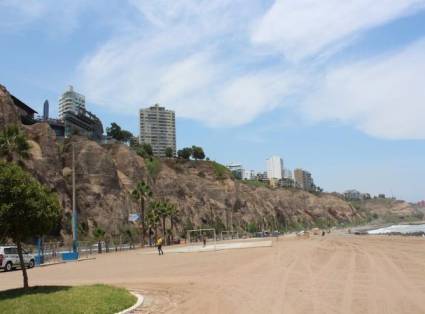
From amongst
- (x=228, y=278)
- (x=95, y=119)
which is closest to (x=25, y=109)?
(x=95, y=119)

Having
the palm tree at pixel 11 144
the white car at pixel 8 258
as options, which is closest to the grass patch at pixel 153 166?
the palm tree at pixel 11 144

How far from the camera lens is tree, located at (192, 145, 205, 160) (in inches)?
6511

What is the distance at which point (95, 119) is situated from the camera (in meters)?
143

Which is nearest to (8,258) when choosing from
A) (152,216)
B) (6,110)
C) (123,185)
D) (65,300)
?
(65,300)

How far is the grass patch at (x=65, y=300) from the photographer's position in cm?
1169

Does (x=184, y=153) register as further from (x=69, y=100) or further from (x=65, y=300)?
(x=65, y=300)

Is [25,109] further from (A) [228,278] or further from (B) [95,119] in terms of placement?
(A) [228,278]

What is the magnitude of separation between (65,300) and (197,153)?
152879mm

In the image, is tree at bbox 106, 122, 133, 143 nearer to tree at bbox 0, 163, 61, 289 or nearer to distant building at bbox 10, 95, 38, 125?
distant building at bbox 10, 95, 38, 125

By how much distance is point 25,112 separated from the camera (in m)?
97.6

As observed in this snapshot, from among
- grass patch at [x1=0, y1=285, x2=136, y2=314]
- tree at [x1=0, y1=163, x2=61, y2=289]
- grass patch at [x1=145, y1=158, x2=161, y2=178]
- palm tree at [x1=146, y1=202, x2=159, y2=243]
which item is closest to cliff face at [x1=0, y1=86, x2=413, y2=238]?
grass patch at [x1=145, y1=158, x2=161, y2=178]

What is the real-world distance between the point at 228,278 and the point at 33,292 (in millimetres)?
9133

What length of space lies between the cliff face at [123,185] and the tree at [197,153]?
16.5 metres

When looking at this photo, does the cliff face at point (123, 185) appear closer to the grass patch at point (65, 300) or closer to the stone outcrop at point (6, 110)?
the stone outcrop at point (6, 110)
